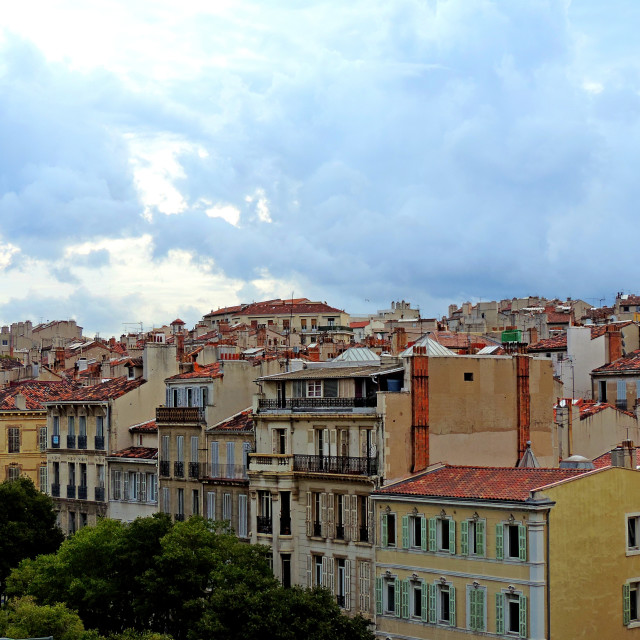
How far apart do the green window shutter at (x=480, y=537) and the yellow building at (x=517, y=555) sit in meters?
0.04

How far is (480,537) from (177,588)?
12.9m

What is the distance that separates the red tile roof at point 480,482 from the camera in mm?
49125

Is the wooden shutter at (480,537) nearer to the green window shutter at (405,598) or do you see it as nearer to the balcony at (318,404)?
the green window shutter at (405,598)

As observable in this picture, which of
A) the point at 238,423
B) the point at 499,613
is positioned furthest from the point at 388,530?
the point at 238,423

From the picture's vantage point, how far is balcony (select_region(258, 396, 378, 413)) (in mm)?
56688

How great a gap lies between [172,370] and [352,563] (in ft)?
78.0

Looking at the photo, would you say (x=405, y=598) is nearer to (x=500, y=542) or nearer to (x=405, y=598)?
(x=405, y=598)

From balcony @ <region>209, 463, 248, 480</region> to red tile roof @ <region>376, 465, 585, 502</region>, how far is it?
11.0 m

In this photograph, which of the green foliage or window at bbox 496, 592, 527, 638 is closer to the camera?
window at bbox 496, 592, 527, 638

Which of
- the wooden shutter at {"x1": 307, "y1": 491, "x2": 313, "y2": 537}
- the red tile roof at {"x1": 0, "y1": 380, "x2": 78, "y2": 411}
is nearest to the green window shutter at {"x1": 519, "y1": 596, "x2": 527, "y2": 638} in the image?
the wooden shutter at {"x1": 307, "y1": 491, "x2": 313, "y2": 537}

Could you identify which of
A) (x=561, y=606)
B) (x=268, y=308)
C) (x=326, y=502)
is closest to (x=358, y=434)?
(x=326, y=502)

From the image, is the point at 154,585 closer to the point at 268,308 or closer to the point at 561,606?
the point at 561,606

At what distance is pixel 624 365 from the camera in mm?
82188

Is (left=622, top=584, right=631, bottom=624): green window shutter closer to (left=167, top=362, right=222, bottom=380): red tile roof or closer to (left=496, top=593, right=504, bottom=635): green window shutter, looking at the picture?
(left=496, top=593, right=504, bottom=635): green window shutter
